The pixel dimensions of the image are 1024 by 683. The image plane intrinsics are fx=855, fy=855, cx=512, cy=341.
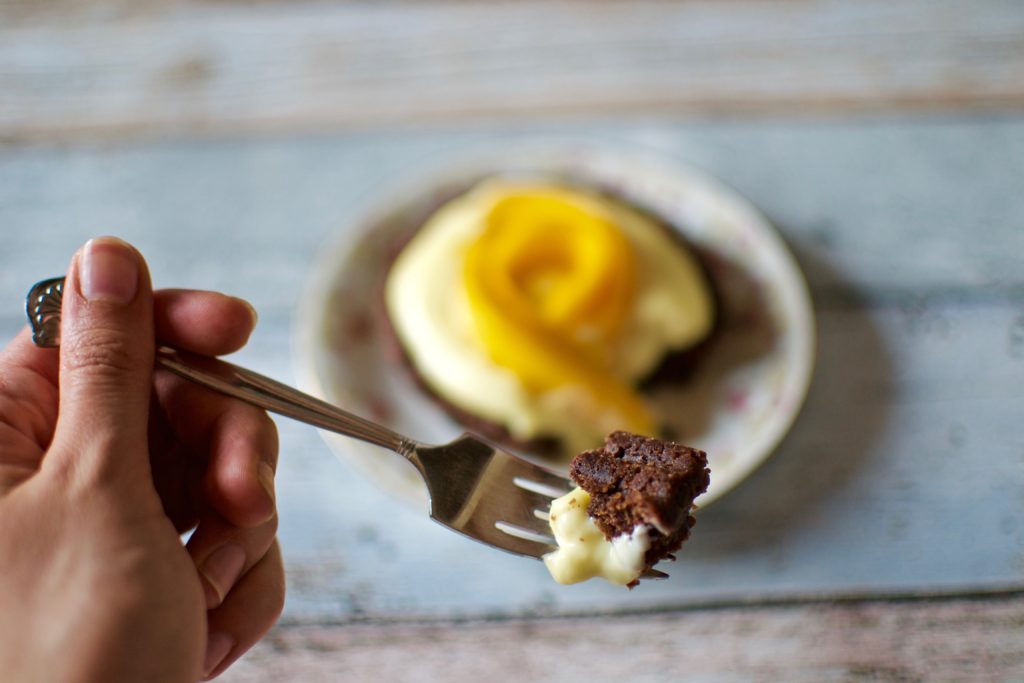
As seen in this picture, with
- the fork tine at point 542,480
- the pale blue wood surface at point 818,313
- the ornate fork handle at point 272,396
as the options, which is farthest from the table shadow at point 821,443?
the ornate fork handle at point 272,396

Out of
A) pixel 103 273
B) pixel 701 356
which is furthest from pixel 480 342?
pixel 103 273

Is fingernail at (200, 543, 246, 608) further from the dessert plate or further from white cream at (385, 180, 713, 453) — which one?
white cream at (385, 180, 713, 453)

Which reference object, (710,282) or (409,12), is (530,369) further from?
(409,12)

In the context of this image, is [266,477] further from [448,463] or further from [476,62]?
[476,62]

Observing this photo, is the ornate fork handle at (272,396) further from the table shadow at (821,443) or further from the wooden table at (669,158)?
the table shadow at (821,443)

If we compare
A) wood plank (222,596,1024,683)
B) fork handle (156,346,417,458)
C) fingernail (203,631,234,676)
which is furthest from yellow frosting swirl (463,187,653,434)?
fingernail (203,631,234,676)
